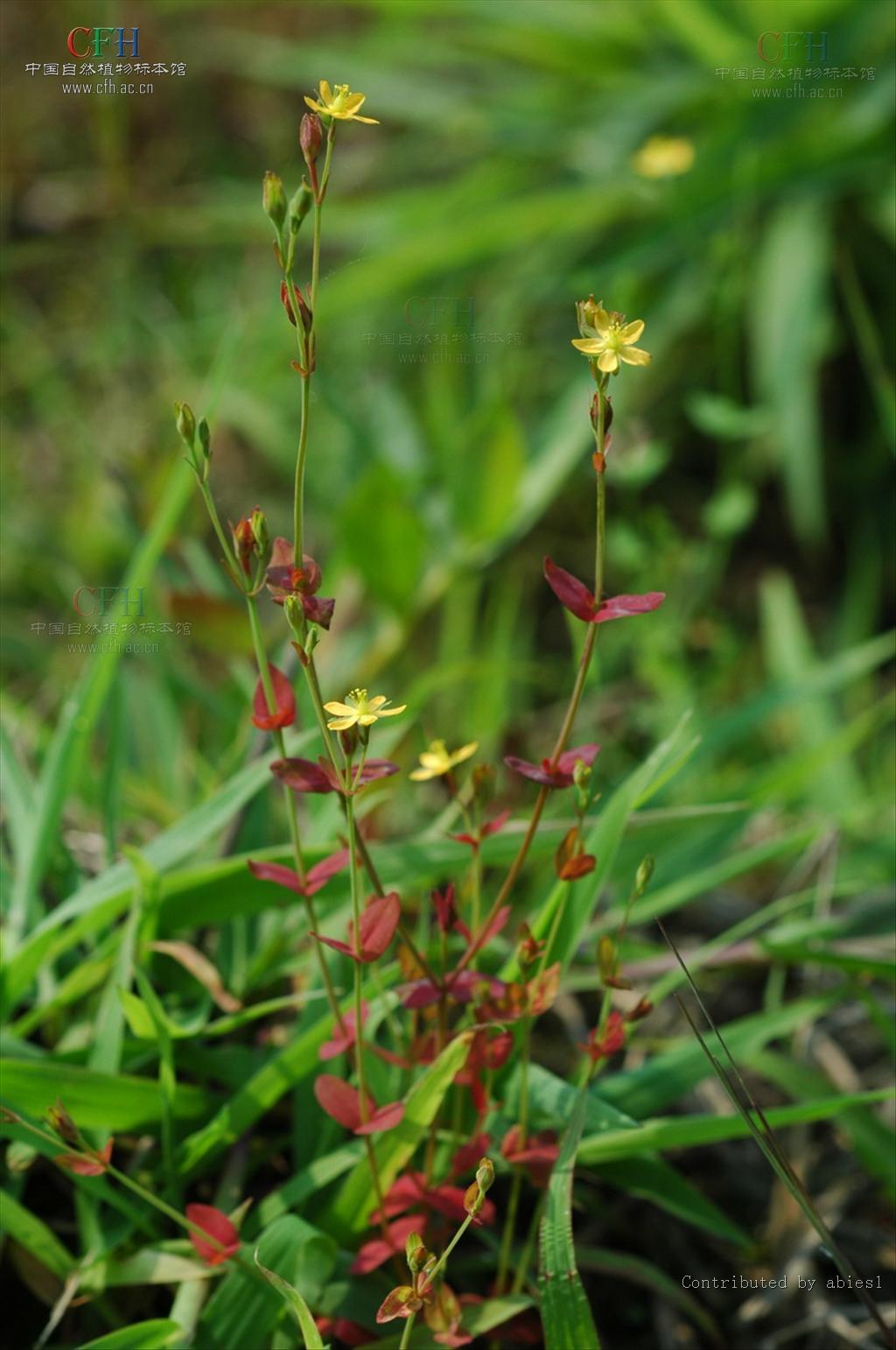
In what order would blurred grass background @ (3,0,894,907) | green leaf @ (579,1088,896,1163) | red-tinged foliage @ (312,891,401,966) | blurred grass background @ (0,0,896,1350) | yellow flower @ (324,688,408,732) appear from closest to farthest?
yellow flower @ (324,688,408,732)
red-tinged foliage @ (312,891,401,966)
green leaf @ (579,1088,896,1163)
blurred grass background @ (0,0,896,1350)
blurred grass background @ (3,0,894,907)

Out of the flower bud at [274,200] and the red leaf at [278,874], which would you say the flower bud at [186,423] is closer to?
the flower bud at [274,200]

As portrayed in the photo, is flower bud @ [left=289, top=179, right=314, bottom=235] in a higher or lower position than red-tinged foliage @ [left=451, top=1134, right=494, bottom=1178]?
higher

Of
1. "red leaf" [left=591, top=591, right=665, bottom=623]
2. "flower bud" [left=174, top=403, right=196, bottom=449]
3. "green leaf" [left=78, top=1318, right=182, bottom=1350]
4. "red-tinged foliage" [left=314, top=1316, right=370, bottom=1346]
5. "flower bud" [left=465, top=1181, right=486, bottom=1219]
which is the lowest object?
"red-tinged foliage" [left=314, top=1316, right=370, bottom=1346]

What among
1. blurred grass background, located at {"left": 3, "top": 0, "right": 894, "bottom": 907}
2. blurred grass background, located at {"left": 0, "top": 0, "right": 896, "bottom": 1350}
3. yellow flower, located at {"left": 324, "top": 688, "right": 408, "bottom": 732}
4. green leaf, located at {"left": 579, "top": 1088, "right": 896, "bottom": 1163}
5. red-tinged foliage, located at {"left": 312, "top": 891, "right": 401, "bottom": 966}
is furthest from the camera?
blurred grass background, located at {"left": 3, "top": 0, "right": 894, "bottom": 907}

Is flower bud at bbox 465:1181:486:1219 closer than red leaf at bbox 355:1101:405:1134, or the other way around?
flower bud at bbox 465:1181:486:1219

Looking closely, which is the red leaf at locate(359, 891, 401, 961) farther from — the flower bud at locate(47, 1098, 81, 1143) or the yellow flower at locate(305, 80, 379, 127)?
the yellow flower at locate(305, 80, 379, 127)

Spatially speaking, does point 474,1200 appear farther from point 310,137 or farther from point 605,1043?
point 310,137

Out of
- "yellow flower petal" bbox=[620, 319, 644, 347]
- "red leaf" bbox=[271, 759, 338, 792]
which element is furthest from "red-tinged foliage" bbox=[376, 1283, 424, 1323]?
"yellow flower petal" bbox=[620, 319, 644, 347]
